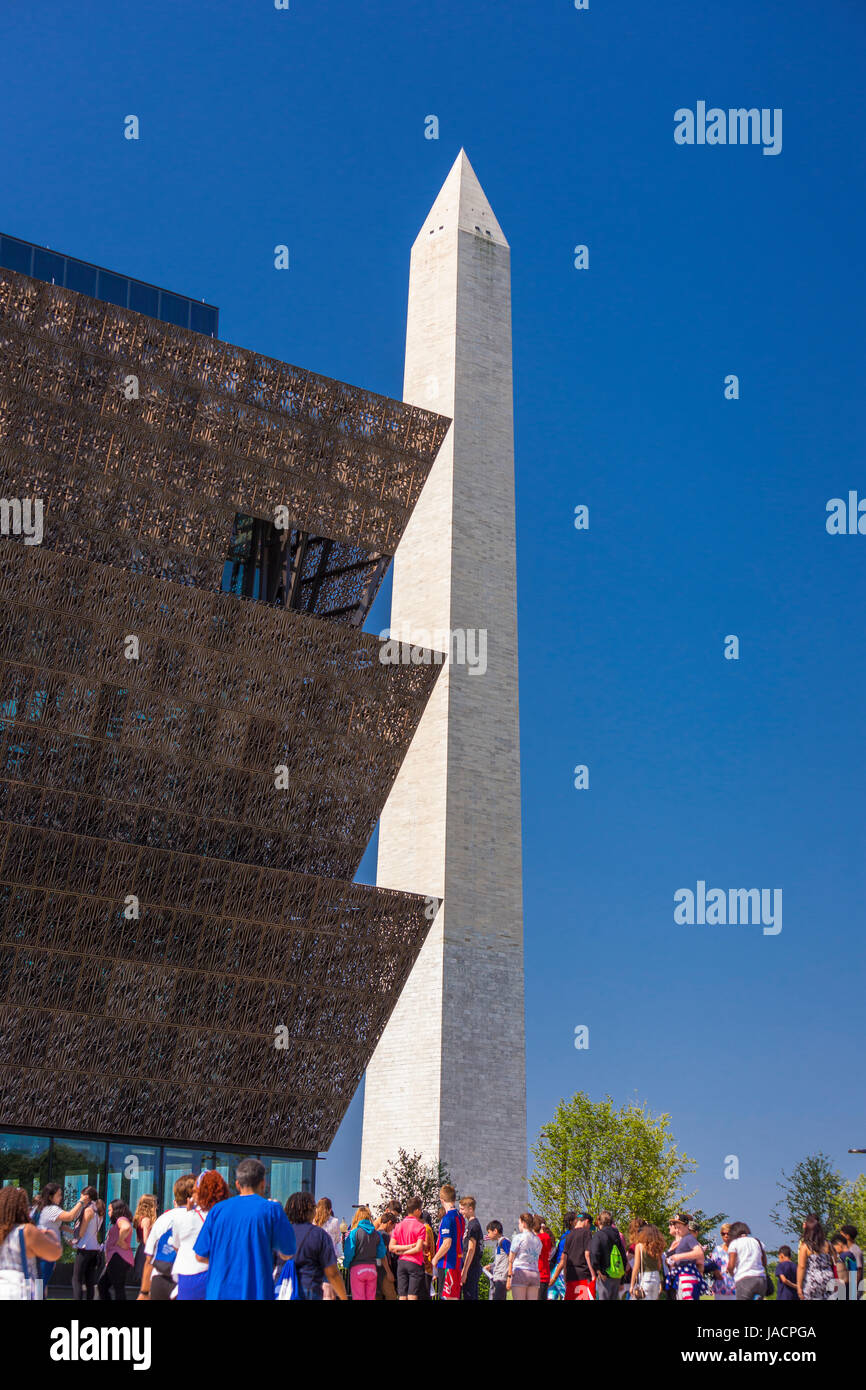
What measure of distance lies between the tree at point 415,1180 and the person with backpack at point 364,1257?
17943mm

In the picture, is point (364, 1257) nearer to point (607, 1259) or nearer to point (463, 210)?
point (607, 1259)

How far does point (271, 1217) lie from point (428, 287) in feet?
125

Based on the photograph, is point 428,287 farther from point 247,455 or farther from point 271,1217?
point 271,1217

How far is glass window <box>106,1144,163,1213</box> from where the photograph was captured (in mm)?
33188

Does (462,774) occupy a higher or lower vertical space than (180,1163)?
higher

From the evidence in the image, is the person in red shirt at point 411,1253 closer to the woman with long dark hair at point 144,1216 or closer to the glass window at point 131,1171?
the woman with long dark hair at point 144,1216

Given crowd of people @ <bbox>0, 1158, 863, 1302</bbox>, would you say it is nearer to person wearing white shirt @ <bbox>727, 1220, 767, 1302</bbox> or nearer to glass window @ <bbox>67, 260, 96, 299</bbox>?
person wearing white shirt @ <bbox>727, 1220, 767, 1302</bbox>

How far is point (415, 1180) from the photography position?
36.1 metres

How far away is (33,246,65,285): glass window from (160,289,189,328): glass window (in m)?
4.12

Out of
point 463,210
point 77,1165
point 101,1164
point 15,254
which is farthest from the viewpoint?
point 15,254

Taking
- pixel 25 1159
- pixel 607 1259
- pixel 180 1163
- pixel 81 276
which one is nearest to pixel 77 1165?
pixel 25 1159

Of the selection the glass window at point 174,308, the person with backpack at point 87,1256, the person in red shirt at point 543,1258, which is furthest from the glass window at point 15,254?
the person with backpack at point 87,1256

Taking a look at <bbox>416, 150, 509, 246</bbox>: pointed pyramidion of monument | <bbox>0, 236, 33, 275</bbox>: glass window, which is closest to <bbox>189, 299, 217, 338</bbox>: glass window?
<bbox>0, 236, 33, 275</bbox>: glass window

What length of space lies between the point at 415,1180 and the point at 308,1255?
25593 mm
